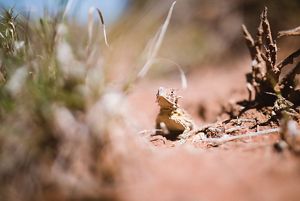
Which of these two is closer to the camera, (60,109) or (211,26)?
(60,109)

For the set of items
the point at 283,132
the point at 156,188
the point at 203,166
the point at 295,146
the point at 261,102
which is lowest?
the point at 156,188

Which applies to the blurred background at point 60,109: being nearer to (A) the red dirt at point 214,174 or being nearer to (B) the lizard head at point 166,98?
(A) the red dirt at point 214,174

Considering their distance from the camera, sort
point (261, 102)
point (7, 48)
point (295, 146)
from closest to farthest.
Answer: point (295, 146) < point (7, 48) < point (261, 102)

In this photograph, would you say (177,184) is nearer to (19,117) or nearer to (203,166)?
(203,166)

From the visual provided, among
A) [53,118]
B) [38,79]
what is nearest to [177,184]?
[53,118]

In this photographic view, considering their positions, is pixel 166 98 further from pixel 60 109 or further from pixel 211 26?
pixel 211 26

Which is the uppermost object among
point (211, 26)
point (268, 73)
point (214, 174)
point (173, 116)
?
point (211, 26)

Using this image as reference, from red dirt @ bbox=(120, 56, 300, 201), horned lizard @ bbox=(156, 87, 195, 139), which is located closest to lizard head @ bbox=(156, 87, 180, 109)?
horned lizard @ bbox=(156, 87, 195, 139)

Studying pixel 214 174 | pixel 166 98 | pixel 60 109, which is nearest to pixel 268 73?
pixel 166 98

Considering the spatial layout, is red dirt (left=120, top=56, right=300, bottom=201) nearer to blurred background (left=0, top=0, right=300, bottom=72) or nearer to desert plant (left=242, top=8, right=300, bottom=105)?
desert plant (left=242, top=8, right=300, bottom=105)
